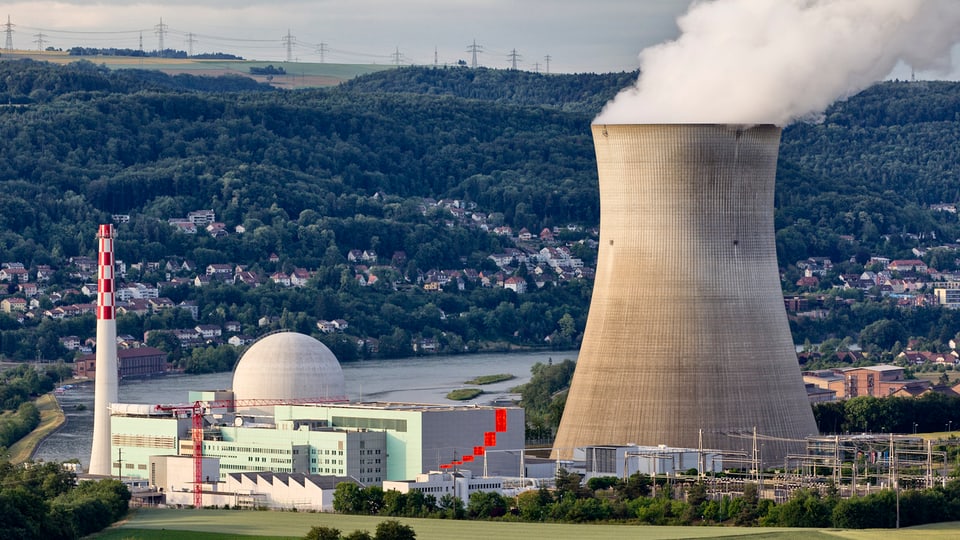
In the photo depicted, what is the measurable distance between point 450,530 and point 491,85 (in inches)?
5911

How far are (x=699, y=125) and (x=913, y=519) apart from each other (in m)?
7.57

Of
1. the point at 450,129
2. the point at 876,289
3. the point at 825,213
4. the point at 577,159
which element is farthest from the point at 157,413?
the point at 450,129

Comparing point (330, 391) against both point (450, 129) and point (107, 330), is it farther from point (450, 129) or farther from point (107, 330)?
point (450, 129)

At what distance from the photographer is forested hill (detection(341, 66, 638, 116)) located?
179 m

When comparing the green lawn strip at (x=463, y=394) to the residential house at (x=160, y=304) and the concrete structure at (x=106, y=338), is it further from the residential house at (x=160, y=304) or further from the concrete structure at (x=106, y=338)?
the residential house at (x=160, y=304)

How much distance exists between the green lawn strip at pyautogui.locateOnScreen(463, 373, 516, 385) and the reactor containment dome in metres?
29.8

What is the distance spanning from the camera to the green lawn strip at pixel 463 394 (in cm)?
7188

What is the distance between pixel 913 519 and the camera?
37.2m

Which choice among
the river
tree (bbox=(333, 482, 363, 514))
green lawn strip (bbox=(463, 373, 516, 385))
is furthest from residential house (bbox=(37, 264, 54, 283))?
tree (bbox=(333, 482, 363, 514))

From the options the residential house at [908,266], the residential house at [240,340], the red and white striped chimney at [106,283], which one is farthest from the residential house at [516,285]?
the red and white striped chimney at [106,283]

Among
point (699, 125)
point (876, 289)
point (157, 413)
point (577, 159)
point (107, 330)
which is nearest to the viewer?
point (699, 125)

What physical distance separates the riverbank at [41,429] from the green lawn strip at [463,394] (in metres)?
11.6

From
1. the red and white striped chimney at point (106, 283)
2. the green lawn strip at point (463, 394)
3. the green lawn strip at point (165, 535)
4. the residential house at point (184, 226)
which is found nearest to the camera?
the green lawn strip at point (165, 535)

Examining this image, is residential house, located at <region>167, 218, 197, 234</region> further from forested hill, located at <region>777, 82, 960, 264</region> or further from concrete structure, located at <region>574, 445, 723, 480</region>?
concrete structure, located at <region>574, 445, 723, 480</region>
